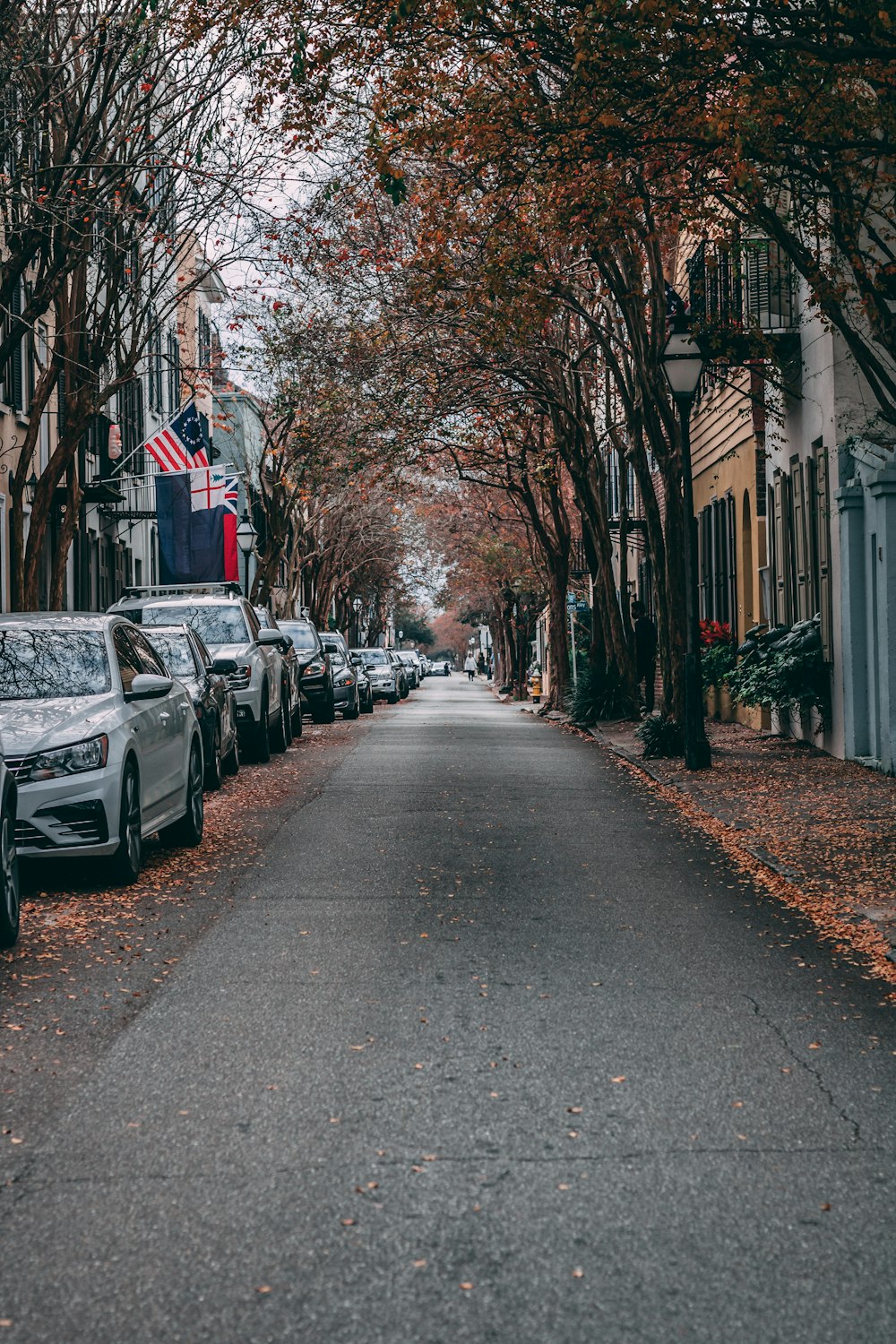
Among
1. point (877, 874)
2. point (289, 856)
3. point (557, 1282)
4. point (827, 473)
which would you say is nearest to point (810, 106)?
point (877, 874)

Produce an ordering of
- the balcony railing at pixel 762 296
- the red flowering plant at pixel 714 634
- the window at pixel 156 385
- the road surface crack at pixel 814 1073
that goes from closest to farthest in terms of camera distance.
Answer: the road surface crack at pixel 814 1073
the balcony railing at pixel 762 296
the red flowering plant at pixel 714 634
the window at pixel 156 385

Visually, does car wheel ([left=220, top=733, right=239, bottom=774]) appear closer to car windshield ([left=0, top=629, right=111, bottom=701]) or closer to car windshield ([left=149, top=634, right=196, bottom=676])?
car windshield ([left=149, top=634, right=196, bottom=676])

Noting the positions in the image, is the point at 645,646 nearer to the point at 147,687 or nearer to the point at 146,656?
the point at 146,656

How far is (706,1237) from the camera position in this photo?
4254 millimetres

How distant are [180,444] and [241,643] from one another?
8.38 metres

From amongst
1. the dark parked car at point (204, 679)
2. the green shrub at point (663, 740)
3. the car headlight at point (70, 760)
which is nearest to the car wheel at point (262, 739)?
the dark parked car at point (204, 679)

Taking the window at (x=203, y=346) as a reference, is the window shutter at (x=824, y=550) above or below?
below

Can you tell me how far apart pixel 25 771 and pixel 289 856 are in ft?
7.66

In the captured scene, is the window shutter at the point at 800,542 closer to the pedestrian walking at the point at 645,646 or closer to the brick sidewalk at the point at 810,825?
the brick sidewalk at the point at 810,825

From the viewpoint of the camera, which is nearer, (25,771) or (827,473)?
(25,771)

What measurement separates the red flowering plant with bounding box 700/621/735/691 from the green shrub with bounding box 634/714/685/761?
12.7 ft

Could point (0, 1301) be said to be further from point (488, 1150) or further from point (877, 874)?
point (877, 874)

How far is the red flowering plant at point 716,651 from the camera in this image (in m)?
24.9

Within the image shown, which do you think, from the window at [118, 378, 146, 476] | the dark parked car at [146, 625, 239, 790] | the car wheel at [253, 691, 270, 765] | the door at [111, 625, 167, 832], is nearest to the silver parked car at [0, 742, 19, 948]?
the door at [111, 625, 167, 832]
